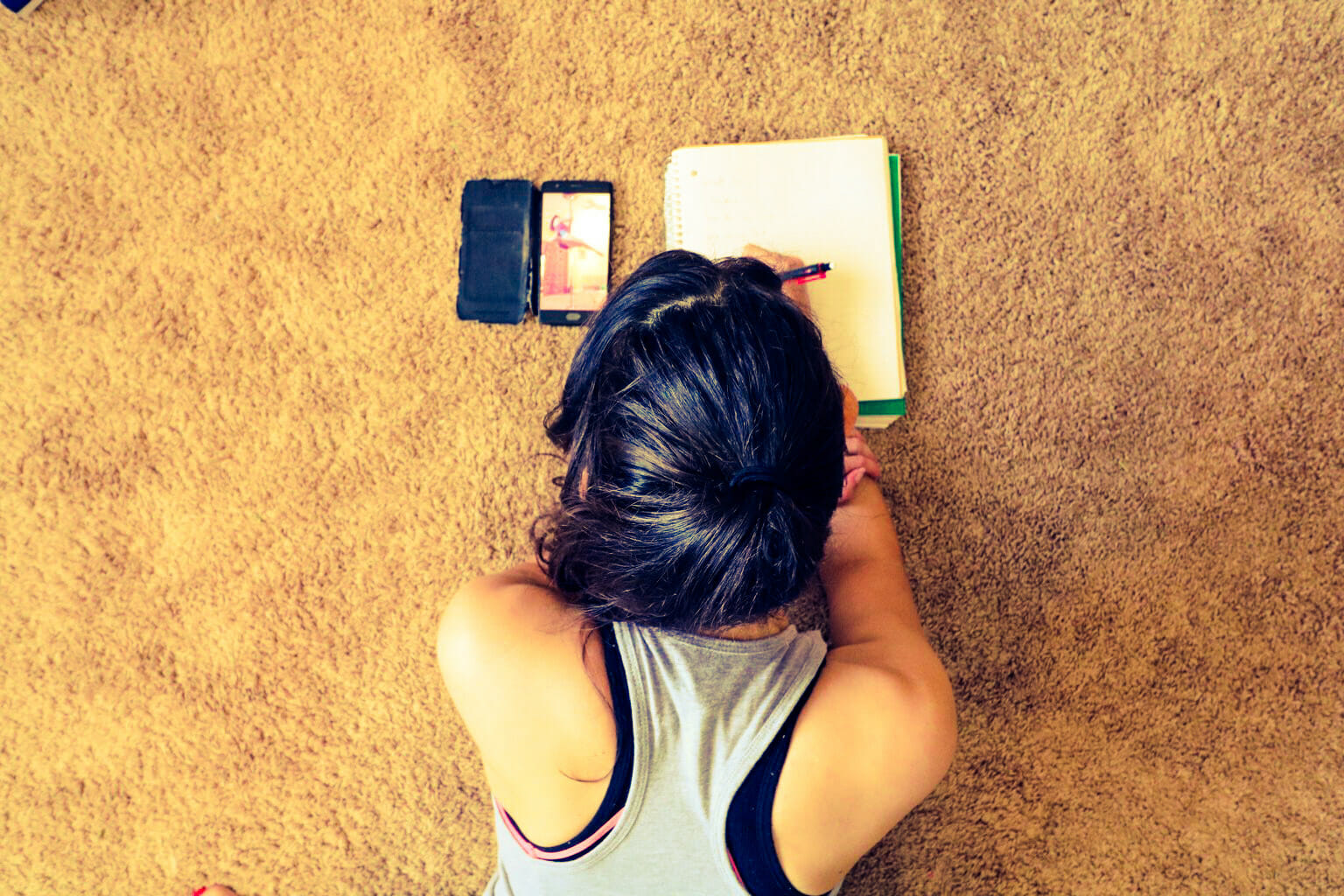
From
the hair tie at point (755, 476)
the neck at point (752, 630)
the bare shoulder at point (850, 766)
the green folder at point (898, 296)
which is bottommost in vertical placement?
the bare shoulder at point (850, 766)

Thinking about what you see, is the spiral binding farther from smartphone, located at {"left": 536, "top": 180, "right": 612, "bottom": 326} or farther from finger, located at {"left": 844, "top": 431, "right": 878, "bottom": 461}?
finger, located at {"left": 844, "top": 431, "right": 878, "bottom": 461}

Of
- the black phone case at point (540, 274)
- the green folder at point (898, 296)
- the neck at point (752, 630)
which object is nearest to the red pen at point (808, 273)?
the green folder at point (898, 296)

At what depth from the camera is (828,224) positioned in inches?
35.2

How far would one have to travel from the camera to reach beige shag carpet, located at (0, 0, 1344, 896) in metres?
0.90

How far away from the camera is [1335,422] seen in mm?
913

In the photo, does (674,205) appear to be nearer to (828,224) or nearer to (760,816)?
(828,224)

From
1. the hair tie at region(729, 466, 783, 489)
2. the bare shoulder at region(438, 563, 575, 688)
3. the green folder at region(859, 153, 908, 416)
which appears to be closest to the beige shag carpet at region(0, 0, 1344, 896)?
the green folder at region(859, 153, 908, 416)

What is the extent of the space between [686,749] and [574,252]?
0.60 meters

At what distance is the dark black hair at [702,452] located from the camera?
48cm

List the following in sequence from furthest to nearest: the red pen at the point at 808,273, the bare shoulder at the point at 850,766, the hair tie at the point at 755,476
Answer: the red pen at the point at 808,273 < the bare shoulder at the point at 850,766 < the hair tie at the point at 755,476

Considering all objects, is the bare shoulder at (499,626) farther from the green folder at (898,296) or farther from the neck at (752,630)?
the green folder at (898,296)

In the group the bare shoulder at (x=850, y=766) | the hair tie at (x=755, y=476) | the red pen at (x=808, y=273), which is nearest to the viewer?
the hair tie at (x=755, y=476)

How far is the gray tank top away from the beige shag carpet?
38 cm

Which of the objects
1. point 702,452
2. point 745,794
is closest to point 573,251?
point 702,452
